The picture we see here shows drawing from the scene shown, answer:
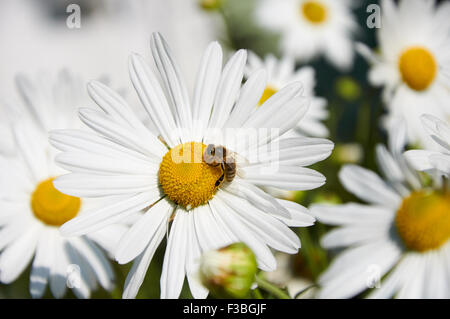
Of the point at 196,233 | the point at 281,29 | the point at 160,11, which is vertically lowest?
the point at 196,233

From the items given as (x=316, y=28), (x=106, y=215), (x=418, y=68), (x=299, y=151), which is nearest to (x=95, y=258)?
(x=106, y=215)

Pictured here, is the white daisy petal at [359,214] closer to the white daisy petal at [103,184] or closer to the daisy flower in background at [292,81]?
the daisy flower in background at [292,81]

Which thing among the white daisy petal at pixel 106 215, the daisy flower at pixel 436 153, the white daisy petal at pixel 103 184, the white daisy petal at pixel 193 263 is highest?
the daisy flower at pixel 436 153

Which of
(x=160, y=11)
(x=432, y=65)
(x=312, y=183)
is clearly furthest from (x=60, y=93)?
(x=160, y=11)

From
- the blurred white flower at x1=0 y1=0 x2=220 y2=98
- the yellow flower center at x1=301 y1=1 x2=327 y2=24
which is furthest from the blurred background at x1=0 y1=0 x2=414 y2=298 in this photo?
the yellow flower center at x1=301 y1=1 x2=327 y2=24

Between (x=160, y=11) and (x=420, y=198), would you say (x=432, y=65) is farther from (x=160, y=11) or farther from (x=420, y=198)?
(x=160, y=11)

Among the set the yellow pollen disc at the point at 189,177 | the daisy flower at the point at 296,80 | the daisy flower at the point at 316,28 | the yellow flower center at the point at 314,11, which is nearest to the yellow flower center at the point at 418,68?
the daisy flower at the point at 296,80
